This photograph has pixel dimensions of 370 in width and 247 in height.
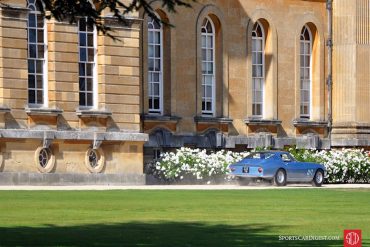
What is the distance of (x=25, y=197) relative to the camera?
109 ft

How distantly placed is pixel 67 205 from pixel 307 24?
2720 cm

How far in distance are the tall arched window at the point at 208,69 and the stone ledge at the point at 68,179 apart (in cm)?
606

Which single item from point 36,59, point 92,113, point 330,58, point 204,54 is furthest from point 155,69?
point 330,58

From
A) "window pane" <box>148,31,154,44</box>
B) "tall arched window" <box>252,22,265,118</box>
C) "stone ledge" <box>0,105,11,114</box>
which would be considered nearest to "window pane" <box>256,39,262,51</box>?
"tall arched window" <box>252,22,265,118</box>

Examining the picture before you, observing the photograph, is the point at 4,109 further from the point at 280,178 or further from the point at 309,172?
the point at 309,172

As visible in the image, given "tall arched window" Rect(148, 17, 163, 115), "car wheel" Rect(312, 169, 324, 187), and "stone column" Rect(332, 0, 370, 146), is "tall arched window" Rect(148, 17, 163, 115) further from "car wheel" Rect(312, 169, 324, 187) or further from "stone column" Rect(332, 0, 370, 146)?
"stone column" Rect(332, 0, 370, 146)

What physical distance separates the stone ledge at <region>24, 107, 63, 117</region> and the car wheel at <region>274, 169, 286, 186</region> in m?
7.06

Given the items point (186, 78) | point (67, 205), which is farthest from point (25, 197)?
point (186, 78)

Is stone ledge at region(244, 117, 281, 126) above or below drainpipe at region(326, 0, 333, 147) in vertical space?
below

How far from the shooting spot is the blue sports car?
4600 centimetres

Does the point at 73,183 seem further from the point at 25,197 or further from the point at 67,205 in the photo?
the point at 67,205

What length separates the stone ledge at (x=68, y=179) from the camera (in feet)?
143

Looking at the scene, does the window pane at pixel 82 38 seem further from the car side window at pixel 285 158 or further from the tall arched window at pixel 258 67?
the tall arched window at pixel 258 67

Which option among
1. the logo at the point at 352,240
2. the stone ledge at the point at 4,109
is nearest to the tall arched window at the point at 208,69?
the stone ledge at the point at 4,109
